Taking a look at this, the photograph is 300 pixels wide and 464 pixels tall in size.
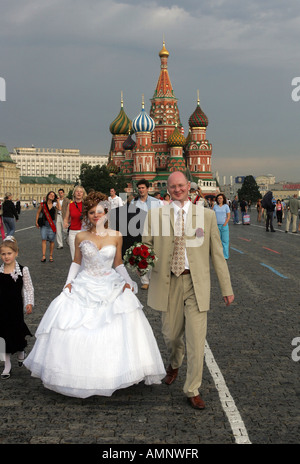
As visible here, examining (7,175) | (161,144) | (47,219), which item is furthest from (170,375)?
(7,175)

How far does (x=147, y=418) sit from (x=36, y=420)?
0.84m

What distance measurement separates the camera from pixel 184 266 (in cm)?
479

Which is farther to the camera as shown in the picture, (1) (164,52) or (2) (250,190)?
(2) (250,190)

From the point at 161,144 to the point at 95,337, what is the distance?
10571 centimetres

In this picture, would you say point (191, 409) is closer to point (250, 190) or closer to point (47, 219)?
point (47, 219)

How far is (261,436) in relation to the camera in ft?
13.1

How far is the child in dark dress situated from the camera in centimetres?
548

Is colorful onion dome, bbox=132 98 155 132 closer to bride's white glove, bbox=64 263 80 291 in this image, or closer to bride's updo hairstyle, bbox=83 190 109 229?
bride's updo hairstyle, bbox=83 190 109 229

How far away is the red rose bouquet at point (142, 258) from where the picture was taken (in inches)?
187

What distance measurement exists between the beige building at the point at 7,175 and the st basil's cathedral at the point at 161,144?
5760cm

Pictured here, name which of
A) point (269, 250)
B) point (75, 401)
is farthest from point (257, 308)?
point (269, 250)

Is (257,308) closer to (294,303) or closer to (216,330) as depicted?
(294,303)

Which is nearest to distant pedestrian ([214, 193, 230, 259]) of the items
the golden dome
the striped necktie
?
the striped necktie

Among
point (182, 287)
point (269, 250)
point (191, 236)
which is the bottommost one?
point (269, 250)
